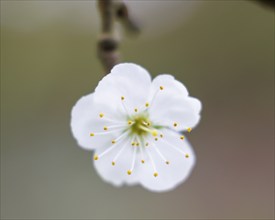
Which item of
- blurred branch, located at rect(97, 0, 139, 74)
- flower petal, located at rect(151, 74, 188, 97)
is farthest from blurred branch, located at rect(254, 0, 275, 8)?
blurred branch, located at rect(97, 0, 139, 74)

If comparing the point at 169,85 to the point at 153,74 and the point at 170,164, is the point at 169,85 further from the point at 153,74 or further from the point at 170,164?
the point at 153,74

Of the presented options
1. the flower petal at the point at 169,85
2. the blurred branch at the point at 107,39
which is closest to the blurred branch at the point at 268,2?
the flower petal at the point at 169,85

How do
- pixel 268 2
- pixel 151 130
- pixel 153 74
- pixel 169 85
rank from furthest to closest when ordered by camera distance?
1. pixel 153 74
2. pixel 151 130
3. pixel 169 85
4. pixel 268 2

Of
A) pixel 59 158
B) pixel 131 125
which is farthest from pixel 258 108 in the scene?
pixel 131 125

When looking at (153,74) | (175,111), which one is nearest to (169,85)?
(175,111)

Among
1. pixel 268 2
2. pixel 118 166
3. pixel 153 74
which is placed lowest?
Answer: pixel 118 166

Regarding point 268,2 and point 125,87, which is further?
point 125,87

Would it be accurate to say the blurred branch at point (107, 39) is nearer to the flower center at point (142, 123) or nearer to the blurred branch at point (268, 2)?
the flower center at point (142, 123)

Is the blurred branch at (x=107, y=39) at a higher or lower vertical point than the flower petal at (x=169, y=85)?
higher
